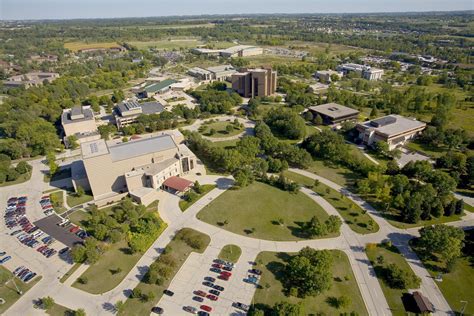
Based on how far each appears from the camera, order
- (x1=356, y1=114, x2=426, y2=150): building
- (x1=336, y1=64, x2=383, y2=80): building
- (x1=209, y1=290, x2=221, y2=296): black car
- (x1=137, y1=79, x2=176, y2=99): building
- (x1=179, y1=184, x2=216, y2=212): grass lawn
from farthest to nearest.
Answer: (x1=336, y1=64, x2=383, y2=80): building
(x1=137, y1=79, x2=176, y2=99): building
(x1=356, y1=114, x2=426, y2=150): building
(x1=179, y1=184, x2=216, y2=212): grass lawn
(x1=209, y1=290, x2=221, y2=296): black car

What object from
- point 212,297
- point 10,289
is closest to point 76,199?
point 10,289

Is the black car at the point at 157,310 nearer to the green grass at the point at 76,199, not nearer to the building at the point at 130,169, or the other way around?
the building at the point at 130,169

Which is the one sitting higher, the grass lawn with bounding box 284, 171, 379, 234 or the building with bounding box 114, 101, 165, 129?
the building with bounding box 114, 101, 165, 129

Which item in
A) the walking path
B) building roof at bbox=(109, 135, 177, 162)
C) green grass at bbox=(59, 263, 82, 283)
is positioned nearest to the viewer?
the walking path

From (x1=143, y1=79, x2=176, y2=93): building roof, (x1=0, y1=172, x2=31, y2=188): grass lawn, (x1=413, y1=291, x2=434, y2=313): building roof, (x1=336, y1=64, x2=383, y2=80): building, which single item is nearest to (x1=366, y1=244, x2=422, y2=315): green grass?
(x1=413, y1=291, x2=434, y2=313): building roof

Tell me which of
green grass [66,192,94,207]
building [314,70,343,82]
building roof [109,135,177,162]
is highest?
building [314,70,343,82]

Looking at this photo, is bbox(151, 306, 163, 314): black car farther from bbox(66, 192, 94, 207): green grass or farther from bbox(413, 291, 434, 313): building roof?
bbox(413, 291, 434, 313): building roof

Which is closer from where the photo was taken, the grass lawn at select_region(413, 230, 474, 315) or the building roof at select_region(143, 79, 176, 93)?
the grass lawn at select_region(413, 230, 474, 315)

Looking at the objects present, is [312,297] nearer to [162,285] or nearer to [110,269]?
[162,285]
